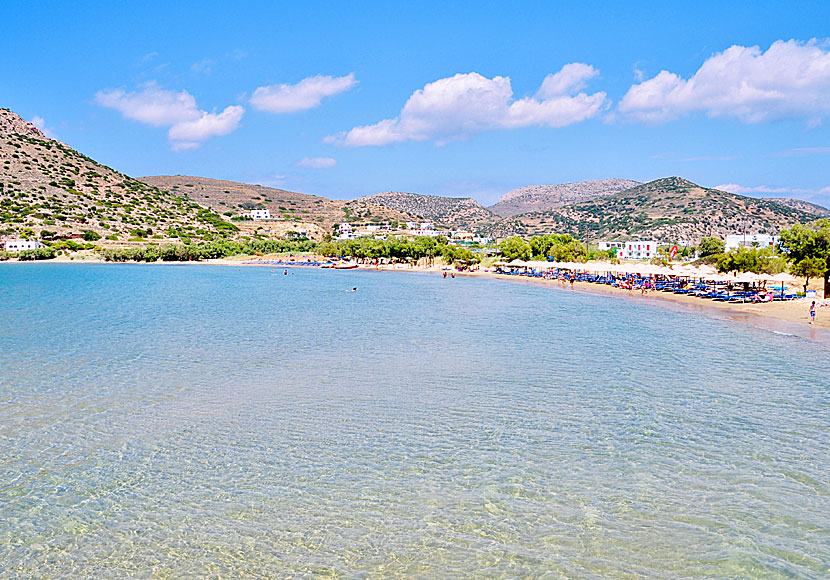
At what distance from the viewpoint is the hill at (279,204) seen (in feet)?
498

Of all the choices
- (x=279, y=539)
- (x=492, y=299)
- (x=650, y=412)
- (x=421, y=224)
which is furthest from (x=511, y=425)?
(x=421, y=224)

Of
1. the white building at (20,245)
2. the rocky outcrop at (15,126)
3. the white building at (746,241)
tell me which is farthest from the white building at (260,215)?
the white building at (746,241)

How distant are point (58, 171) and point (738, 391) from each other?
5449 inches

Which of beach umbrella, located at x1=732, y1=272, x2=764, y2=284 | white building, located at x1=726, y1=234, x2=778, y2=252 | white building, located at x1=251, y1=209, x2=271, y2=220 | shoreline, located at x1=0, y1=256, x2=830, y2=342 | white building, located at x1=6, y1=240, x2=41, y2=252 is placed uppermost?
white building, located at x1=251, y1=209, x2=271, y2=220

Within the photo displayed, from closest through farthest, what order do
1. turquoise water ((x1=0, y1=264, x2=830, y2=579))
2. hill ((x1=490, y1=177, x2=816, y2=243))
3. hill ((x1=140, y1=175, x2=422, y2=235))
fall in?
turquoise water ((x1=0, y1=264, x2=830, y2=579))
hill ((x1=490, y1=177, x2=816, y2=243))
hill ((x1=140, y1=175, x2=422, y2=235))

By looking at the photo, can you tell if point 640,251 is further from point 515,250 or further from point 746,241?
point 515,250

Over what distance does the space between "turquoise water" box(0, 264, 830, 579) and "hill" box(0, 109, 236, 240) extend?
308ft

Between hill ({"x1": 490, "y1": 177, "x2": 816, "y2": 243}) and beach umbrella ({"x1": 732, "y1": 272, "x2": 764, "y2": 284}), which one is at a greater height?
hill ({"x1": 490, "y1": 177, "x2": 816, "y2": 243})

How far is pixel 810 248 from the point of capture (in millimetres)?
34625

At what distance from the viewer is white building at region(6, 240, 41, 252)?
97.4m

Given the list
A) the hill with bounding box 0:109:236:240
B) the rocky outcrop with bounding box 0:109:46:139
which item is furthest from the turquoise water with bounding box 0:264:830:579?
the rocky outcrop with bounding box 0:109:46:139

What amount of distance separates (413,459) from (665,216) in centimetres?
15431

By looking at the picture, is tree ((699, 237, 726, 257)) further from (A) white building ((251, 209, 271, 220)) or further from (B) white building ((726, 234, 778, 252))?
(A) white building ((251, 209, 271, 220))

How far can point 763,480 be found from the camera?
10570 millimetres
